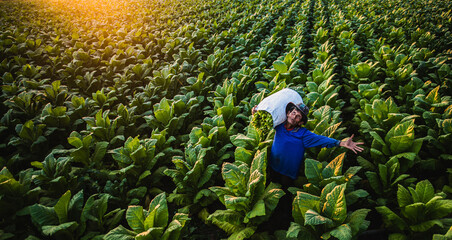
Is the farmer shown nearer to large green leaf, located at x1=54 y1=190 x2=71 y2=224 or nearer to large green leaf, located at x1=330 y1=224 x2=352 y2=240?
large green leaf, located at x1=330 y1=224 x2=352 y2=240

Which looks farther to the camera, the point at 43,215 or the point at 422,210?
the point at 43,215

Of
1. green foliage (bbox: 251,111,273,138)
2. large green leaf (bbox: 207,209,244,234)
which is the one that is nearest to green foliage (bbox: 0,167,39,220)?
large green leaf (bbox: 207,209,244,234)

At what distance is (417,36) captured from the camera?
6.98 metres

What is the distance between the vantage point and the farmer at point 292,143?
2.33 m

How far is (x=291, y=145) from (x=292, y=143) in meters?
0.03

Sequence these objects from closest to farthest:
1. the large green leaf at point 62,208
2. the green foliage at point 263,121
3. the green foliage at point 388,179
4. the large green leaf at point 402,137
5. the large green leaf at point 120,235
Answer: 1. the large green leaf at point 120,235
2. the large green leaf at point 62,208
3. the green foliage at point 263,121
4. the green foliage at point 388,179
5. the large green leaf at point 402,137

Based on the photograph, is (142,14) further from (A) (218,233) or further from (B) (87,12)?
(A) (218,233)

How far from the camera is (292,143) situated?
8.09 feet

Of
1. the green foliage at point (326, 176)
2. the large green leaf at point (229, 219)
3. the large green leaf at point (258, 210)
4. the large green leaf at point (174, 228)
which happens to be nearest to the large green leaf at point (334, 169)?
the green foliage at point (326, 176)

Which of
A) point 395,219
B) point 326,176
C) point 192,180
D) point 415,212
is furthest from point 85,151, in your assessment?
point 415,212

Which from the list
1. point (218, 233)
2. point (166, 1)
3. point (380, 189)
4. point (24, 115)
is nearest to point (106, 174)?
point (218, 233)

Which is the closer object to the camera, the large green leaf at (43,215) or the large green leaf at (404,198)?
the large green leaf at (404,198)

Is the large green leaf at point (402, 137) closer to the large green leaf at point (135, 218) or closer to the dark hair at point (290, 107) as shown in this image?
the dark hair at point (290, 107)

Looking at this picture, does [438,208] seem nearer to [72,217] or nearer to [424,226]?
[424,226]
